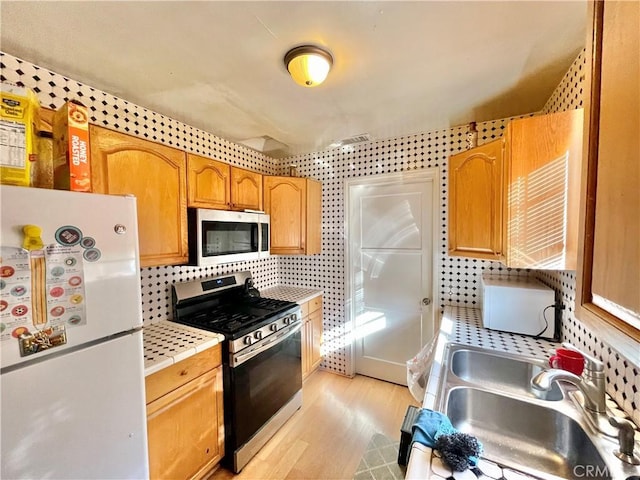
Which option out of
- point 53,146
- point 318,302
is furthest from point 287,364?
point 53,146

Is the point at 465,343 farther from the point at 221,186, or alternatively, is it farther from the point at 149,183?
the point at 149,183

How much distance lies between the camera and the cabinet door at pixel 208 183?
1728mm

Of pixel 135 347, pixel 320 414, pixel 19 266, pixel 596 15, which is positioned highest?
pixel 596 15

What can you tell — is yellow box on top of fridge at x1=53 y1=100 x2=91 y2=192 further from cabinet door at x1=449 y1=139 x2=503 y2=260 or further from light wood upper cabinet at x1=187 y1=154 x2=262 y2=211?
cabinet door at x1=449 y1=139 x2=503 y2=260

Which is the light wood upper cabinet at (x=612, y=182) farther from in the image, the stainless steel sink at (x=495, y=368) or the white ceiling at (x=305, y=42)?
the stainless steel sink at (x=495, y=368)

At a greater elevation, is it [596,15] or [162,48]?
[162,48]

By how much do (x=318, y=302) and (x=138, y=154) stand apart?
6.43 ft

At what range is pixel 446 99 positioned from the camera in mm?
1669

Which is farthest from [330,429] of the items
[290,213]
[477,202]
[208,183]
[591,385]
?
[208,183]

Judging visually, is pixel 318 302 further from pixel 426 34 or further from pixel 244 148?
pixel 426 34

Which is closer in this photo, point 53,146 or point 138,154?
point 53,146

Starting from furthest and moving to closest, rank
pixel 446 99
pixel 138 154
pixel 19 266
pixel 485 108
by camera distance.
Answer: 1. pixel 485 108
2. pixel 446 99
3. pixel 138 154
4. pixel 19 266

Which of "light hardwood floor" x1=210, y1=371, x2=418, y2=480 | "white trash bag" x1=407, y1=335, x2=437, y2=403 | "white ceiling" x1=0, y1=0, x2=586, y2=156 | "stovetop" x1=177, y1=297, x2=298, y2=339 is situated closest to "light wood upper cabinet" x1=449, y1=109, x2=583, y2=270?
"white ceiling" x1=0, y1=0, x2=586, y2=156

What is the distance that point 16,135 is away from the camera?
0.85 metres
